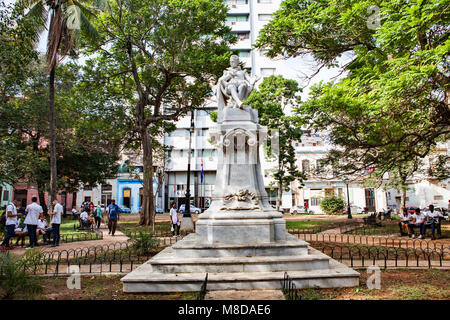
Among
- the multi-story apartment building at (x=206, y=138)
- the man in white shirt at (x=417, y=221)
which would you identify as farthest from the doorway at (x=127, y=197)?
the man in white shirt at (x=417, y=221)

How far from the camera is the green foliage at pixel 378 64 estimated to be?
818 cm

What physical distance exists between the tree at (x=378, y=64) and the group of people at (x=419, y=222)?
2.23 meters

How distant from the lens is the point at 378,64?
1190 cm

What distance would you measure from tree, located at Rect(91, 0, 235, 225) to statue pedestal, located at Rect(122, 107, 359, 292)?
10.6 metres

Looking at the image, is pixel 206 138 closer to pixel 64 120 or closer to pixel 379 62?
pixel 64 120

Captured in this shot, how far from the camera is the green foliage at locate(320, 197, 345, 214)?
114 feet

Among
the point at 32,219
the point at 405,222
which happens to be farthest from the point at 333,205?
the point at 32,219

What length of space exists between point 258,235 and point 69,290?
3.67 m

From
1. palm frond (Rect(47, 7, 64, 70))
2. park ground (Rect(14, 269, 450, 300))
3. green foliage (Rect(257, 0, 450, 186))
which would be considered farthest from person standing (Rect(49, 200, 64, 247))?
green foliage (Rect(257, 0, 450, 186))

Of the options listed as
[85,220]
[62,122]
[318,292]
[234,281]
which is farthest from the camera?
[62,122]

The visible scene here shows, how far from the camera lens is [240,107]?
755 cm

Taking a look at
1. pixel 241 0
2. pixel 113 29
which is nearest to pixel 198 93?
pixel 113 29

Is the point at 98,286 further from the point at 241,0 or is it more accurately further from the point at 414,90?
the point at 241,0

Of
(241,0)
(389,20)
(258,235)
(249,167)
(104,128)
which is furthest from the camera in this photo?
(241,0)
